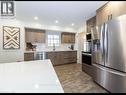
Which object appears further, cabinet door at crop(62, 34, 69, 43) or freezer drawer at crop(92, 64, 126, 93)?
cabinet door at crop(62, 34, 69, 43)

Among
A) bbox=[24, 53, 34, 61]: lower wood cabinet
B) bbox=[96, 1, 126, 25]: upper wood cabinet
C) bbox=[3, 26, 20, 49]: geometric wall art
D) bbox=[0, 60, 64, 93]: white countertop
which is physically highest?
bbox=[96, 1, 126, 25]: upper wood cabinet

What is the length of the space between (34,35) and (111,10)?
4.45 metres

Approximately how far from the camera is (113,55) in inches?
105

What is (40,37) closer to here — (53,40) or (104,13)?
(53,40)

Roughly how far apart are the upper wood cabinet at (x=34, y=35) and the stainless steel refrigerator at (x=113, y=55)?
4.08 meters

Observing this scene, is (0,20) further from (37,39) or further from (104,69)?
(104,69)

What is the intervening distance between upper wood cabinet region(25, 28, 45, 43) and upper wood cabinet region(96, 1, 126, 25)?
3.80 metres

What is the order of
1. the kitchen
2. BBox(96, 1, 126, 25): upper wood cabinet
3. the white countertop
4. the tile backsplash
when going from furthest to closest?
the tile backsplash
BBox(96, 1, 126, 25): upper wood cabinet
the kitchen
the white countertop

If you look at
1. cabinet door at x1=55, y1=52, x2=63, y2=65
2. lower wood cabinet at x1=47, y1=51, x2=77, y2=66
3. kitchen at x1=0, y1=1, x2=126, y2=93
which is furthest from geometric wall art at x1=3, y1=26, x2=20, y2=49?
cabinet door at x1=55, y1=52, x2=63, y2=65

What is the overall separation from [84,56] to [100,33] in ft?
6.40

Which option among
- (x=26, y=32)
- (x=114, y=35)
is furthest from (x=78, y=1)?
(x=26, y=32)

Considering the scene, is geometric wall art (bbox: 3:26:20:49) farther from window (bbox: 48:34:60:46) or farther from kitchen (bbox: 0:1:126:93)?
window (bbox: 48:34:60:46)

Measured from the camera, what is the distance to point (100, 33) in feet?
10.7

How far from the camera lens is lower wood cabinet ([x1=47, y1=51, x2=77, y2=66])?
674cm
